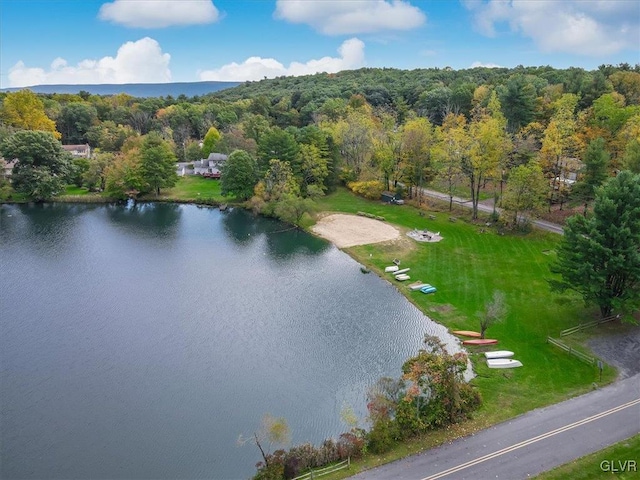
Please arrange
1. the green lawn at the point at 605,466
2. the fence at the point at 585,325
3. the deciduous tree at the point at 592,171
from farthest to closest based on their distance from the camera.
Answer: the deciduous tree at the point at 592,171, the fence at the point at 585,325, the green lawn at the point at 605,466

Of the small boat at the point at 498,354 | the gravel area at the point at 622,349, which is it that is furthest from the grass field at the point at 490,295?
the gravel area at the point at 622,349

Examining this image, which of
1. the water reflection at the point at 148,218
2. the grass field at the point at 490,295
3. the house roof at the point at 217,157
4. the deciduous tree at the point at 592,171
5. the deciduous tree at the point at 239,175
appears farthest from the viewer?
the house roof at the point at 217,157

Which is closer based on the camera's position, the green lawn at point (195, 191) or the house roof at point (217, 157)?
the green lawn at point (195, 191)

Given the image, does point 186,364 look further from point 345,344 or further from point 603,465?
point 603,465

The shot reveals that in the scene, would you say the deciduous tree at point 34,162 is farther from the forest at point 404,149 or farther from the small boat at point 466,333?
the small boat at point 466,333

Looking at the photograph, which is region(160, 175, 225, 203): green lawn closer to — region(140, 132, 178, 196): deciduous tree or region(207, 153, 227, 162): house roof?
region(140, 132, 178, 196): deciduous tree

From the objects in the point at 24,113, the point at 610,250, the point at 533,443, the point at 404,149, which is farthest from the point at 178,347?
the point at 24,113

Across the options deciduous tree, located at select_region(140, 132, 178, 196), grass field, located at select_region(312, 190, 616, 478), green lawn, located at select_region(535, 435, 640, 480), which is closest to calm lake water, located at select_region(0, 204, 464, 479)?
grass field, located at select_region(312, 190, 616, 478)
